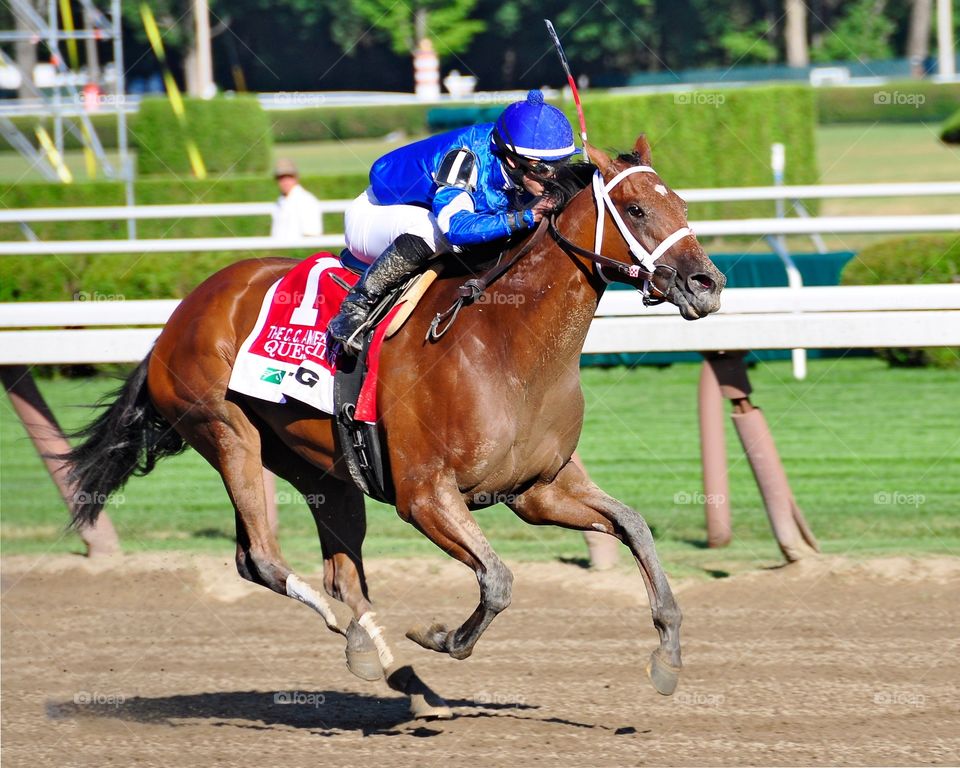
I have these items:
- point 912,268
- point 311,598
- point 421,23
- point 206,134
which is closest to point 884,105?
point 421,23

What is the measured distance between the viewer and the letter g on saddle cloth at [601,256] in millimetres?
3619

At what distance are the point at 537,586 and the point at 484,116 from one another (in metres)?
9.08

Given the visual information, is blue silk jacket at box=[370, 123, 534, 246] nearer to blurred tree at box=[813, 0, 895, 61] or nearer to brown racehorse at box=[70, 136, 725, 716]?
brown racehorse at box=[70, 136, 725, 716]

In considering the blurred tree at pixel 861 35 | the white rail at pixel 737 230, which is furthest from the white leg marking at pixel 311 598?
the blurred tree at pixel 861 35

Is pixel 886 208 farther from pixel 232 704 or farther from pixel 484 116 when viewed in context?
pixel 232 704

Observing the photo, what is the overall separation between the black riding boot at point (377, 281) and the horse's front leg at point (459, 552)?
54cm

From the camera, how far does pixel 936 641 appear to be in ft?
15.5

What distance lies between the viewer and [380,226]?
4.29 m

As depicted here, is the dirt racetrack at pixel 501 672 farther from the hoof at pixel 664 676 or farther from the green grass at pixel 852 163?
the green grass at pixel 852 163

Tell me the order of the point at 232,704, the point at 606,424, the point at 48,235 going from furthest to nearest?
the point at 48,235
the point at 606,424
the point at 232,704

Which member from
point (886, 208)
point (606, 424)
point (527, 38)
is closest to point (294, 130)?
point (527, 38)

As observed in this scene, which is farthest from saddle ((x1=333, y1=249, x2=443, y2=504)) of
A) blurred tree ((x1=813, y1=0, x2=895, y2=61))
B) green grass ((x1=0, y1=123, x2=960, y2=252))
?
blurred tree ((x1=813, y1=0, x2=895, y2=61))

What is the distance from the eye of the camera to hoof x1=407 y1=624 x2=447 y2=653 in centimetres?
397

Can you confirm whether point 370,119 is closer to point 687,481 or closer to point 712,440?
point 687,481
